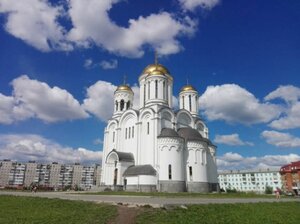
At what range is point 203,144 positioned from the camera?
32.5m

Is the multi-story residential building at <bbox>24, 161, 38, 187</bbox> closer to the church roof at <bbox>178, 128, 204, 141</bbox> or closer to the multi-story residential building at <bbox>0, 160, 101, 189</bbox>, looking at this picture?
the multi-story residential building at <bbox>0, 160, 101, 189</bbox>

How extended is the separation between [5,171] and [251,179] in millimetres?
87406

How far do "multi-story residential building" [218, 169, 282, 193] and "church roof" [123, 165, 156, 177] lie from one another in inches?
2003

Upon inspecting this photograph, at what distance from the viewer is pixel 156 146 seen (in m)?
30.9

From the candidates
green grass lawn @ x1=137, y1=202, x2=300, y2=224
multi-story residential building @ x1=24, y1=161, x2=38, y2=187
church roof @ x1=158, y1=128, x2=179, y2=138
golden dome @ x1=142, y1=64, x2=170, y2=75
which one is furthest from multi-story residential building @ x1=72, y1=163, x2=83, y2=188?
green grass lawn @ x1=137, y1=202, x2=300, y2=224

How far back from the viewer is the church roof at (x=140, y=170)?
97.8 feet

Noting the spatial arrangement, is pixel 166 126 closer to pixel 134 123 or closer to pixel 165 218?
pixel 134 123

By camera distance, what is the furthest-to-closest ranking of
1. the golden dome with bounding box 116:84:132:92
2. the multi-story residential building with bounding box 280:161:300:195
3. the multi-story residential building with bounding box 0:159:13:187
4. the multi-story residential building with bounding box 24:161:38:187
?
the multi-story residential building with bounding box 24:161:38:187 < the multi-story residential building with bounding box 0:159:13:187 < the multi-story residential building with bounding box 280:161:300:195 < the golden dome with bounding box 116:84:132:92

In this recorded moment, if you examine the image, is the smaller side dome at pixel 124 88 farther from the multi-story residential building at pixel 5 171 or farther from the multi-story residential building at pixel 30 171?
the multi-story residential building at pixel 5 171

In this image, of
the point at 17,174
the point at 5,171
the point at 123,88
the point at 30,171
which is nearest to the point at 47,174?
the point at 30,171

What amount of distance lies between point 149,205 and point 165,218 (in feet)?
5.78

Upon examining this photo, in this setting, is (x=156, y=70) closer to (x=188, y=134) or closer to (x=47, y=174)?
(x=188, y=134)

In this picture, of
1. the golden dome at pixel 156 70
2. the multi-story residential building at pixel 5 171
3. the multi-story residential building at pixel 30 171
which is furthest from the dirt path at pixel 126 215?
the multi-story residential building at pixel 30 171

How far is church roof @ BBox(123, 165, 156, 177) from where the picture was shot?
2980cm
